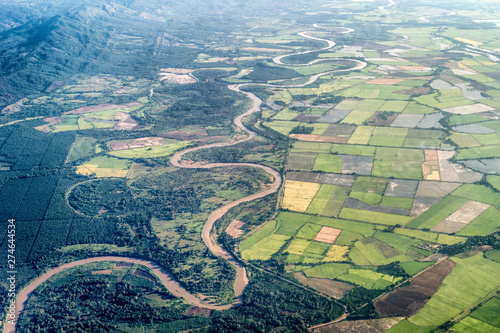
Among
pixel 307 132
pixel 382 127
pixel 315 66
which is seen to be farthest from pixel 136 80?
pixel 382 127

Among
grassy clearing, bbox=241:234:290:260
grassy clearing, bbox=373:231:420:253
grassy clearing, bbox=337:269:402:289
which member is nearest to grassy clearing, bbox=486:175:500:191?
grassy clearing, bbox=373:231:420:253

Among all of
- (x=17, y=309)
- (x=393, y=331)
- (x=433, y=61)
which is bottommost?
(x=17, y=309)

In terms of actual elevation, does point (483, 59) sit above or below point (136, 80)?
above

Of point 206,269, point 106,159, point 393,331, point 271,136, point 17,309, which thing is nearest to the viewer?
point 393,331

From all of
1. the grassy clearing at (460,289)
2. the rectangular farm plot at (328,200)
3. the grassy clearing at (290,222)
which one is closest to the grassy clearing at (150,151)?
the grassy clearing at (290,222)

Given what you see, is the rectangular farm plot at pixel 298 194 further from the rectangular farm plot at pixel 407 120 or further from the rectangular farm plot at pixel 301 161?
the rectangular farm plot at pixel 407 120

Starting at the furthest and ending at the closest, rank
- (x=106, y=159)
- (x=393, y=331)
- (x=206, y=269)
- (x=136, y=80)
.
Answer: (x=136, y=80) → (x=106, y=159) → (x=206, y=269) → (x=393, y=331)

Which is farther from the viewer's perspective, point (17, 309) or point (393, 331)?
point (17, 309)

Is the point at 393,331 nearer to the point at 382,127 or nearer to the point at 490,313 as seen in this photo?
the point at 490,313

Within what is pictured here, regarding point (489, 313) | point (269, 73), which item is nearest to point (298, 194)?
point (489, 313)
